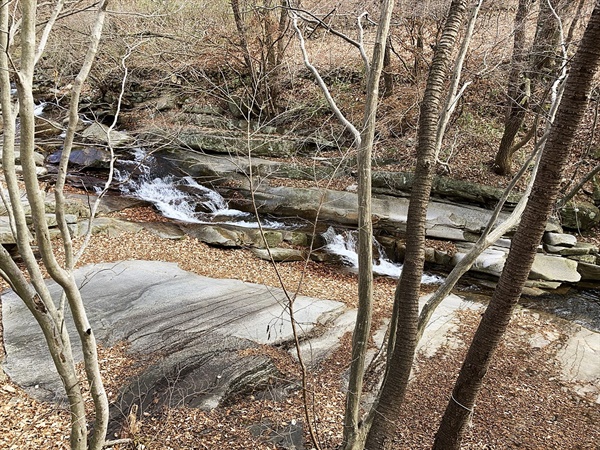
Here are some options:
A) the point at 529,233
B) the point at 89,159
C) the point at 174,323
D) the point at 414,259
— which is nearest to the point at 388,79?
the point at 89,159

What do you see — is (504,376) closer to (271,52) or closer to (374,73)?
(374,73)

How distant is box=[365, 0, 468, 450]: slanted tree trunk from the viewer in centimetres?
360

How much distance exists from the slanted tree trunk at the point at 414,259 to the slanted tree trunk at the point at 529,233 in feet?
1.78

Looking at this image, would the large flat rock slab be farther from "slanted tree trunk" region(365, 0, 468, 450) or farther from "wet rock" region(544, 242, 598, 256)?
"wet rock" region(544, 242, 598, 256)

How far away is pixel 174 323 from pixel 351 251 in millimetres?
5712

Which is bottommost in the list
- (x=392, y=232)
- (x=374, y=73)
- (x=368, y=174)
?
(x=392, y=232)

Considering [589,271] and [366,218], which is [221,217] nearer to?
[366,218]

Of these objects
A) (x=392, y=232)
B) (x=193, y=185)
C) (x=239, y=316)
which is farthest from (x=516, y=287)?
(x=193, y=185)

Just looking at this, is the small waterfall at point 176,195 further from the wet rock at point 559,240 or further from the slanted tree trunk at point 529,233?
the slanted tree trunk at point 529,233

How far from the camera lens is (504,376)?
5.96 meters

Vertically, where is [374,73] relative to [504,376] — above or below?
above

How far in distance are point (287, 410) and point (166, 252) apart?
572 centimetres

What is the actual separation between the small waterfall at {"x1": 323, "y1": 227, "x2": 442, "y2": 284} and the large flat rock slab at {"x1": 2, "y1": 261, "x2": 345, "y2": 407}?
2.96m

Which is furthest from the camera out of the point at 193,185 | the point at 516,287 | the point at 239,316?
the point at 193,185
